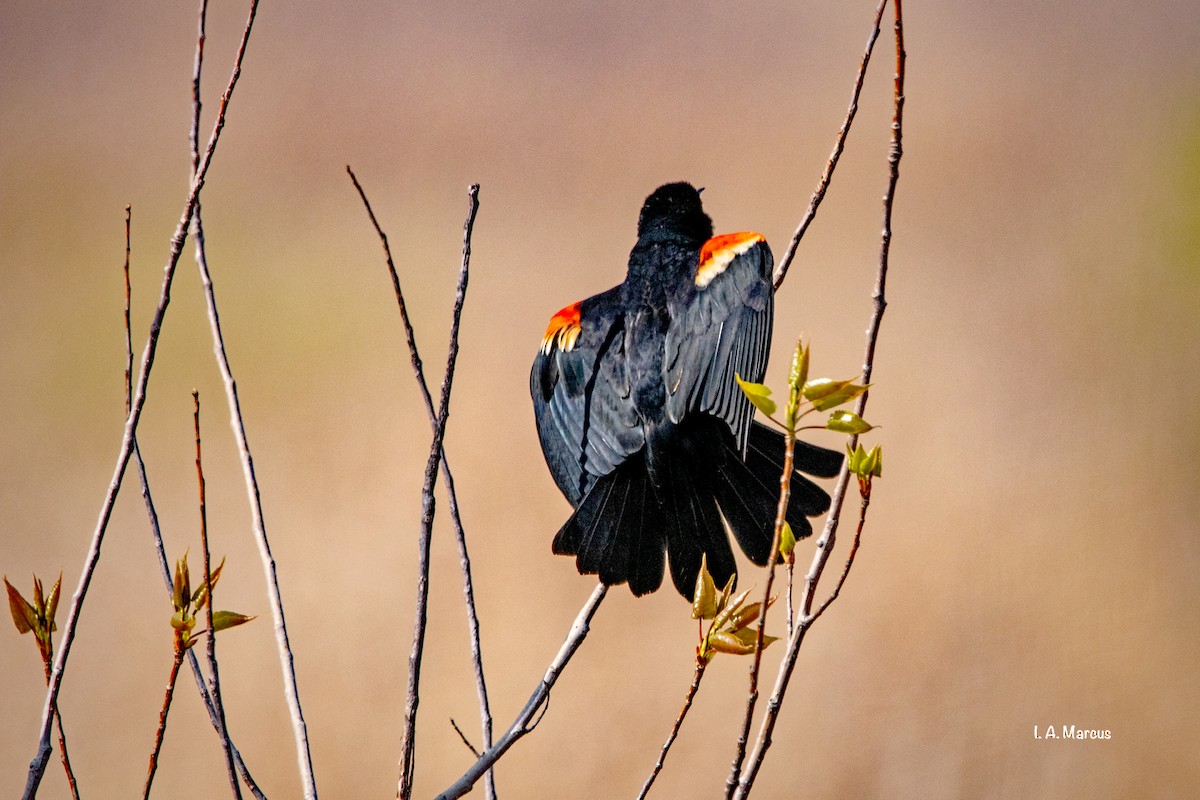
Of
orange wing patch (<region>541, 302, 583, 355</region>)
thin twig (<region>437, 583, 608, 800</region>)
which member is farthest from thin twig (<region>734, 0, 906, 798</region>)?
orange wing patch (<region>541, 302, 583, 355</region>)

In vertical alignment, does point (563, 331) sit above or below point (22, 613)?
above

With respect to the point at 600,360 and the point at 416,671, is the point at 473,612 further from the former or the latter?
the point at 600,360

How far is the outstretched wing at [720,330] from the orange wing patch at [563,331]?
15 cm

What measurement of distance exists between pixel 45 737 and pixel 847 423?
666 mm

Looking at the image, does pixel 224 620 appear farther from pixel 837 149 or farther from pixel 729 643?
pixel 837 149

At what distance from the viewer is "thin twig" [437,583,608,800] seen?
77 cm

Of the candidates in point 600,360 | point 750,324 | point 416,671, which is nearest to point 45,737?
point 416,671

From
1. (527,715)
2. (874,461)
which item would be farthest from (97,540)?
(874,461)

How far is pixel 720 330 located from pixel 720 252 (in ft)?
0.44

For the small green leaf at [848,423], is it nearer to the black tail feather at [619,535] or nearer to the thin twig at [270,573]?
the black tail feather at [619,535]

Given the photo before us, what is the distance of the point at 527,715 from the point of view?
0.82 meters

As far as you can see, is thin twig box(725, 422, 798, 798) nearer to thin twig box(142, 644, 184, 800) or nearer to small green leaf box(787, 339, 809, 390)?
small green leaf box(787, 339, 809, 390)

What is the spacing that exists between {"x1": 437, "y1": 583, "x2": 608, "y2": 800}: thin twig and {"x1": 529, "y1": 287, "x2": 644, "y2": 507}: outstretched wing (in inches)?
9.5

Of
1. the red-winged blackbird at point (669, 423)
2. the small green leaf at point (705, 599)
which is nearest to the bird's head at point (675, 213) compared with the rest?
the red-winged blackbird at point (669, 423)
